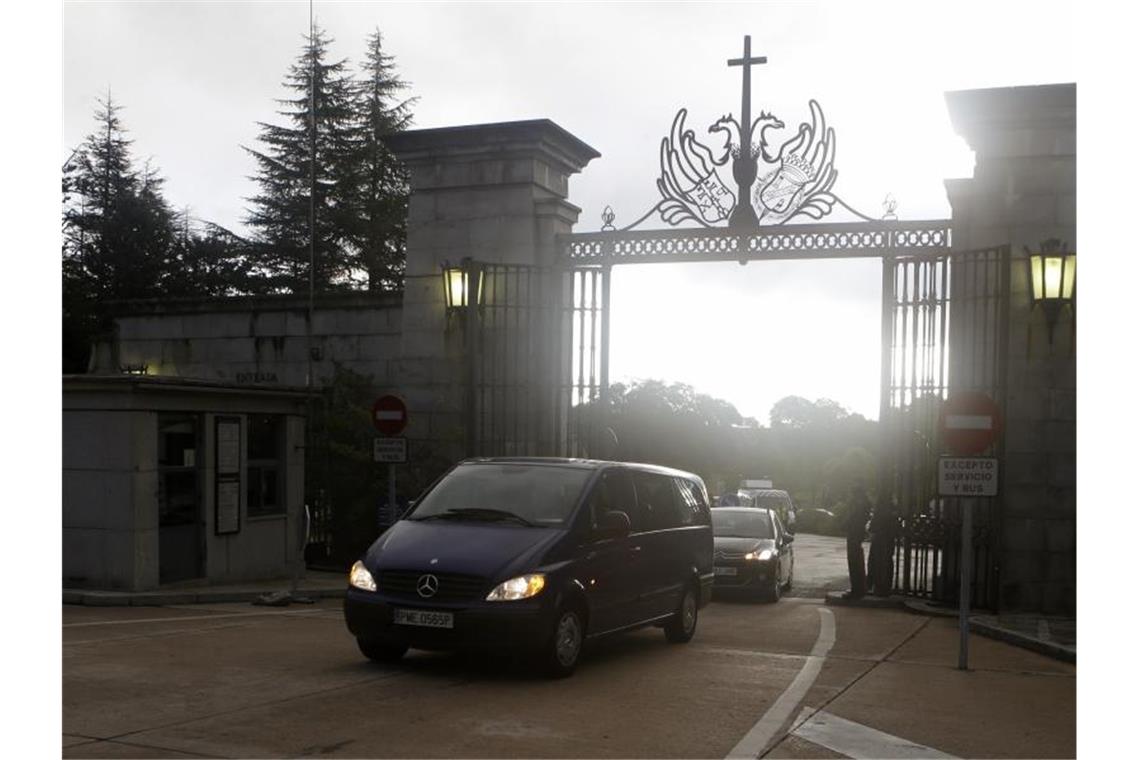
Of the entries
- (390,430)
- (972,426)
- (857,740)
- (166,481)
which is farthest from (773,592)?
(857,740)

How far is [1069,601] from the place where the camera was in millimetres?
15648

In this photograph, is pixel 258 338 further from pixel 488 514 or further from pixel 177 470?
pixel 488 514

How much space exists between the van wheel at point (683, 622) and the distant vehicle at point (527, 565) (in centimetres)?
2

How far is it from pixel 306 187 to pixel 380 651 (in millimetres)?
35808

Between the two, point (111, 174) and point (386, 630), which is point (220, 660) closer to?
point (386, 630)

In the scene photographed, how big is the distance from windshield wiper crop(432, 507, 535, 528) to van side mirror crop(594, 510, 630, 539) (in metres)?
0.66

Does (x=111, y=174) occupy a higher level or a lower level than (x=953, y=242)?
higher

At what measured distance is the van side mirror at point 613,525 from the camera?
36.5 feet

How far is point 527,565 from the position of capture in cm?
1006

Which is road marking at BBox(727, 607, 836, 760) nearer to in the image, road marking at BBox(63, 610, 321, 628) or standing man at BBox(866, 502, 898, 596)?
standing man at BBox(866, 502, 898, 596)

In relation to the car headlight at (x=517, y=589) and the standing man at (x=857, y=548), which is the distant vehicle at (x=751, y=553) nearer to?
the standing man at (x=857, y=548)

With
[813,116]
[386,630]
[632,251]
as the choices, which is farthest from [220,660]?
[813,116]

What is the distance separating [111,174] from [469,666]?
4226 centimetres

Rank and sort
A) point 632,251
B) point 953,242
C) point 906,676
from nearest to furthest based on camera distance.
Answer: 1. point 906,676
2. point 953,242
3. point 632,251
